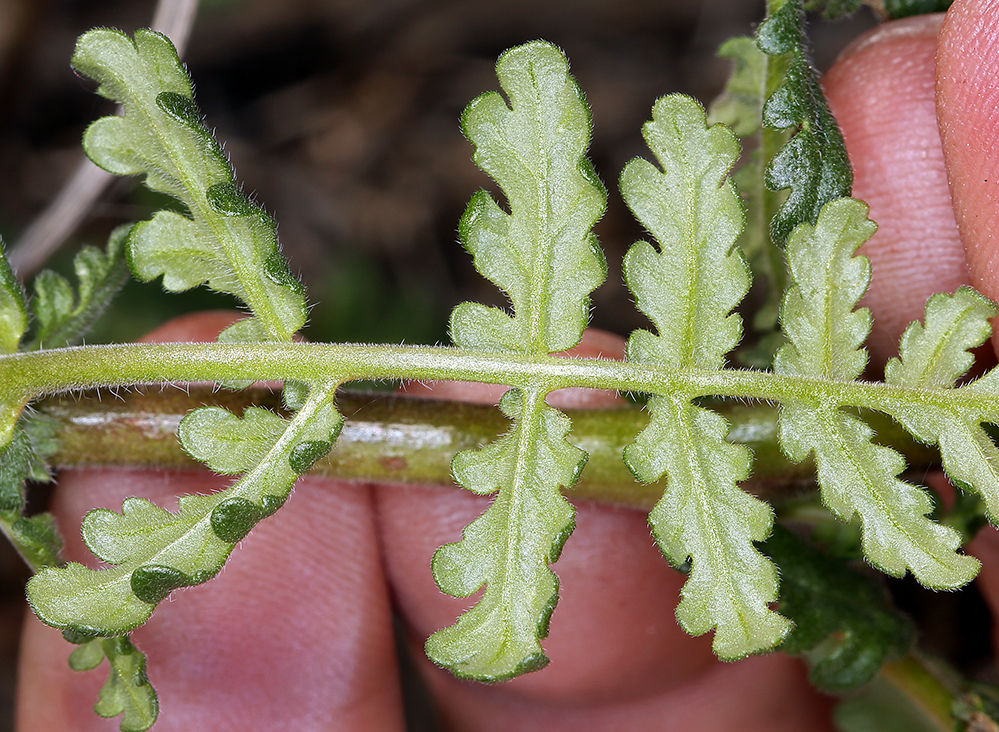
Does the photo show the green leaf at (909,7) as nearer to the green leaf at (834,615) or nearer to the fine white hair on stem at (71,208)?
the green leaf at (834,615)

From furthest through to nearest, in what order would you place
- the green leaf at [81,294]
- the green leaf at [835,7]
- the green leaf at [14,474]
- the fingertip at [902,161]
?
the fingertip at [902,161], the green leaf at [835,7], the green leaf at [81,294], the green leaf at [14,474]

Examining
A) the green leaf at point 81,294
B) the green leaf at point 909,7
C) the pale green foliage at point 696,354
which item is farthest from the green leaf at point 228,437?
the green leaf at point 909,7

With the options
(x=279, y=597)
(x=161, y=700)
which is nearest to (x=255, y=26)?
(x=279, y=597)

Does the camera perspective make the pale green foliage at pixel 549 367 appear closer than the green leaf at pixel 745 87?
Yes

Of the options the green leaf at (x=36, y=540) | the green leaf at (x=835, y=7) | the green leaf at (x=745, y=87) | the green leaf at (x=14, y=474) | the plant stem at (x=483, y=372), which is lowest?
the green leaf at (x=36, y=540)

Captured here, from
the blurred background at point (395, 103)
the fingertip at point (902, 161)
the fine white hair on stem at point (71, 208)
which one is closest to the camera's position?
the fingertip at point (902, 161)

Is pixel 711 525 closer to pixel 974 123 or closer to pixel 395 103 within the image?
pixel 974 123
